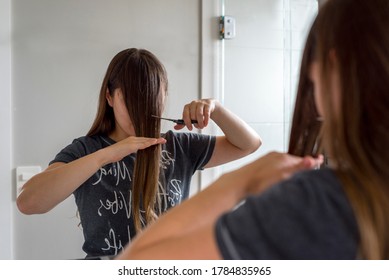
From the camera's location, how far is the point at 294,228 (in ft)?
0.92

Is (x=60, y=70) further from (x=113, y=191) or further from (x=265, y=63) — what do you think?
(x=265, y=63)

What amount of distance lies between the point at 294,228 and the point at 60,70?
29.5 inches

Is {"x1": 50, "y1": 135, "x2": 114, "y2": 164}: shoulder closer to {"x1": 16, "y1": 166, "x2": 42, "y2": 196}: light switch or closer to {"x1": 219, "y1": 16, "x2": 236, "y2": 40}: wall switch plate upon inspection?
{"x1": 16, "y1": 166, "x2": 42, "y2": 196}: light switch

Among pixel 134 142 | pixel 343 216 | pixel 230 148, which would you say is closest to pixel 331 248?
pixel 343 216

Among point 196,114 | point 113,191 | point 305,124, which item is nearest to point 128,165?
point 113,191

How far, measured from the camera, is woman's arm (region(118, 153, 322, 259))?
29 centimetres

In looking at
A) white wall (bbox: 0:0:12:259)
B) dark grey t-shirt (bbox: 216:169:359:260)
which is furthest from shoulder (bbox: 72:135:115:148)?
dark grey t-shirt (bbox: 216:169:359:260)

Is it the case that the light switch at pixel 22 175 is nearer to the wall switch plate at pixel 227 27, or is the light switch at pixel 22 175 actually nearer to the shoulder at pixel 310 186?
the wall switch plate at pixel 227 27

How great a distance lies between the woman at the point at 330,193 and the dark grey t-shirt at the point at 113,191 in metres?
0.38

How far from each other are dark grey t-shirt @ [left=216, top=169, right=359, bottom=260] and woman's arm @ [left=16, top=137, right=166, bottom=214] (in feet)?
1.14

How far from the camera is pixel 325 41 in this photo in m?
0.32

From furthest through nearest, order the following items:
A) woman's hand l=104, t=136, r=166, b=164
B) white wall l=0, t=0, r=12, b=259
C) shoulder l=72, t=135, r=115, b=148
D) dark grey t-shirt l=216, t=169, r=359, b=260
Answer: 1. white wall l=0, t=0, r=12, b=259
2. shoulder l=72, t=135, r=115, b=148
3. woman's hand l=104, t=136, r=166, b=164
4. dark grey t-shirt l=216, t=169, r=359, b=260

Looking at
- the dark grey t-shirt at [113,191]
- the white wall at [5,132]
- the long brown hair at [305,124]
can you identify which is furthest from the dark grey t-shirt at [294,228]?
the white wall at [5,132]

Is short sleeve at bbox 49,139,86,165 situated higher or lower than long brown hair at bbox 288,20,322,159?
lower
